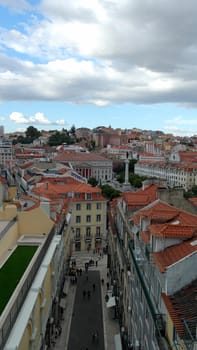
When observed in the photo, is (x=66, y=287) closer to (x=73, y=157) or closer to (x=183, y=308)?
(x=183, y=308)

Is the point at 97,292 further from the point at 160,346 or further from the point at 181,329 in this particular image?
the point at 181,329

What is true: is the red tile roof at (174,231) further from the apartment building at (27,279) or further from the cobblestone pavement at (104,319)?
the cobblestone pavement at (104,319)

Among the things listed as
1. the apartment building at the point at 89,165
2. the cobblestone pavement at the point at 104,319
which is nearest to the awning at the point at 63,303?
the cobblestone pavement at the point at 104,319

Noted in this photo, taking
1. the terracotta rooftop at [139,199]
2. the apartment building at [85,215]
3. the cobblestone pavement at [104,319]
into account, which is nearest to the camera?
the cobblestone pavement at [104,319]

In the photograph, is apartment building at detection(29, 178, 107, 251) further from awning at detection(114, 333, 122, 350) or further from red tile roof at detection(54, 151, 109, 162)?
red tile roof at detection(54, 151, 109, 162)

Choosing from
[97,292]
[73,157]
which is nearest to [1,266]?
[97,292]

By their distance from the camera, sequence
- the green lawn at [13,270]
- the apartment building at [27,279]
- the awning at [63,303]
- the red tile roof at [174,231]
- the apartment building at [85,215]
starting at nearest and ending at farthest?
the apartment building at [27,279]
the red tile roof at [174,231]
the green lawn at [13,270]
the awning at [63,303]
the apartment building at [85,215]
